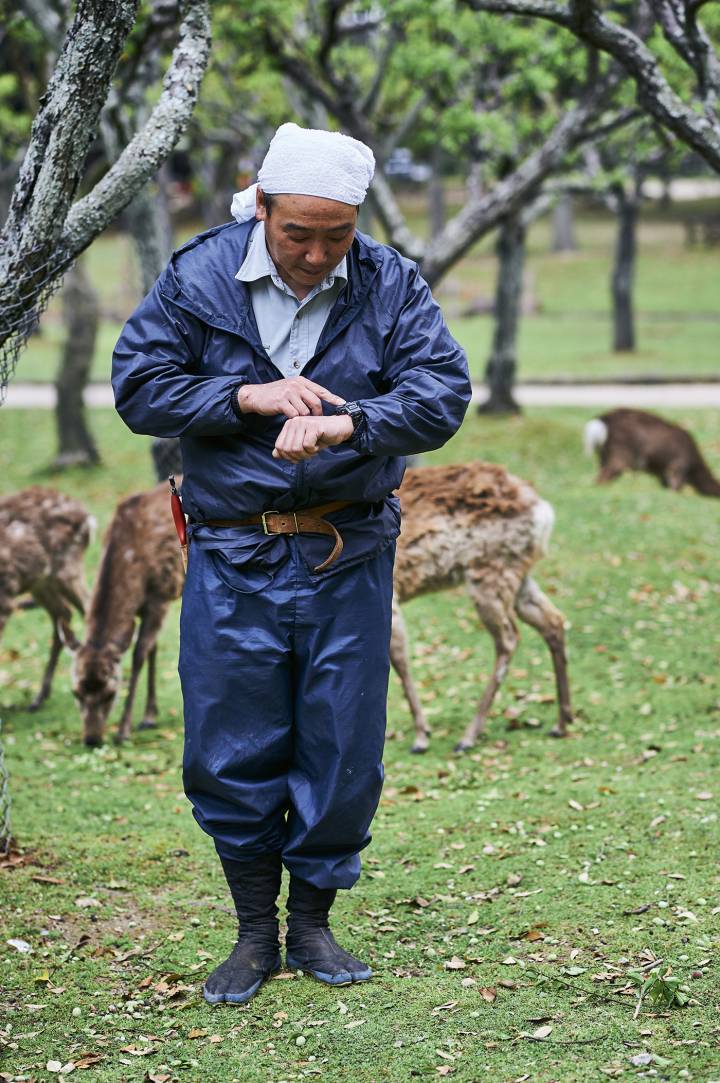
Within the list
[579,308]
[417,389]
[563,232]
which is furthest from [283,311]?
[563,232]

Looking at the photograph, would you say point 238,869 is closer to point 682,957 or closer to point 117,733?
point 682,957

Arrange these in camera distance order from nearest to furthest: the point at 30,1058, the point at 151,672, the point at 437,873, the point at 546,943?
the point at 30,1058 → the point at 546,943 → the point at 437,873 → the point at 151,672

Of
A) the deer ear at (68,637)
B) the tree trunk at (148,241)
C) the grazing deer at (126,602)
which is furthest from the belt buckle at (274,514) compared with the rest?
the tree trunk at (148,241)

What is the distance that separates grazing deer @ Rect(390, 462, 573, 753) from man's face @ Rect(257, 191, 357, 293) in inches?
145

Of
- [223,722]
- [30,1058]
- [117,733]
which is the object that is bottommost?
[117,733]

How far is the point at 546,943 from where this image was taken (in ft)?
14.8

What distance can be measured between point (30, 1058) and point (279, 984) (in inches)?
31.7

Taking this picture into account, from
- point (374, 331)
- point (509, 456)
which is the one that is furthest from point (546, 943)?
point (509, 456)

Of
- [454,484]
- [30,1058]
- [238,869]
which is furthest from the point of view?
[454,484]

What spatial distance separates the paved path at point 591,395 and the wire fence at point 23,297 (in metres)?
15.0

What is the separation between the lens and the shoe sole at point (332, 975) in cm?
422

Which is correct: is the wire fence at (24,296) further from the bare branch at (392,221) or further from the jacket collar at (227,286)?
the bare branch at (392,221)

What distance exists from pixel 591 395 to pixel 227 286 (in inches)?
696

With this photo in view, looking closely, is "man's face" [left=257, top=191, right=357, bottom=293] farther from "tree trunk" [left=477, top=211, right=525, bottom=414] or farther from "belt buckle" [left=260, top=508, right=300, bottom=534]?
"tree trunk" [left=477, top=211, right=525, bottom=414]
